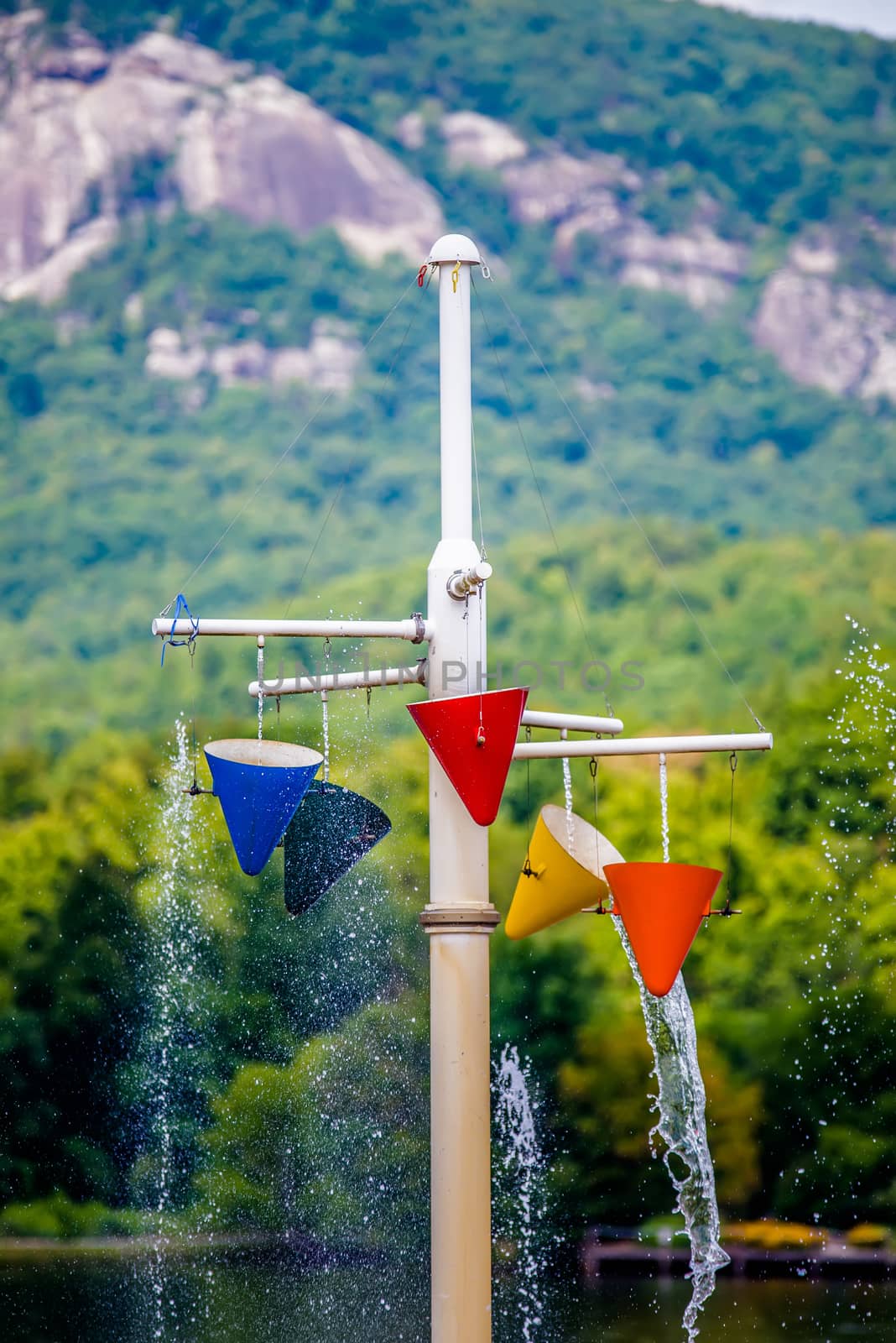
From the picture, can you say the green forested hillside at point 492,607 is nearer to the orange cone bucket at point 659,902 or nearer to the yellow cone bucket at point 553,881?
the yellow cone bucket at point 553,881

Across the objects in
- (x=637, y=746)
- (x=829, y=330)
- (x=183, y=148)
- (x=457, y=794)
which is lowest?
(x=457, y=794)

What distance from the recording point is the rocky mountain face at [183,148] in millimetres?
140500

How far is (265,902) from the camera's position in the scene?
116 ft

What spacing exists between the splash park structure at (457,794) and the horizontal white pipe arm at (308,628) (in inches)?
0.4

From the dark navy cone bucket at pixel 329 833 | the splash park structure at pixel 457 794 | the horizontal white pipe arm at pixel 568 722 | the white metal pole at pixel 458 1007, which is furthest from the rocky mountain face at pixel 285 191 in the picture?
the white metal pole at pixel 458 1007

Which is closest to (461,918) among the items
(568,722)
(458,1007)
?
(458,1007)

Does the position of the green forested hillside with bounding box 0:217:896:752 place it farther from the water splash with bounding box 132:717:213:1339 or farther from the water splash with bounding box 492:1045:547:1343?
the water splash with bounding box 492:1045:547:1343

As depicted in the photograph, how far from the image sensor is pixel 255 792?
9.87 meters

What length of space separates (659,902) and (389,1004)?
20844 mm

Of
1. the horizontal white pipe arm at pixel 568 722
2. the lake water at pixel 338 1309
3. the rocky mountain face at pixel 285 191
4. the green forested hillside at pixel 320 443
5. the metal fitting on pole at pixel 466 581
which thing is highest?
the rocky mountain face at pixel 285 191

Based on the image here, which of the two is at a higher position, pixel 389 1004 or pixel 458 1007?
pixel 389 1004

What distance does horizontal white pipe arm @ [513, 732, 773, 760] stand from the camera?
9578 millimetres

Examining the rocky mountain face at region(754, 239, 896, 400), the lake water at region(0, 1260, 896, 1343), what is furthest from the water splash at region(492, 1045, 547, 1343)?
the rocky mountain face at region(754, 239, 896, 400)

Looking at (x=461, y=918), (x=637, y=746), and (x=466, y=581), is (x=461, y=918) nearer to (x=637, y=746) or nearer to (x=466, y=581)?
(x=466, y=581)
